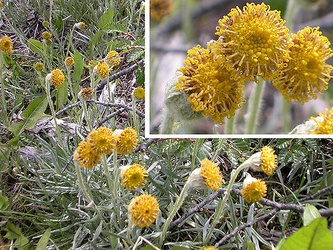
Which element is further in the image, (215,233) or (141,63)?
(141,63)

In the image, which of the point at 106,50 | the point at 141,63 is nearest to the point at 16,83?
the point at 106,50

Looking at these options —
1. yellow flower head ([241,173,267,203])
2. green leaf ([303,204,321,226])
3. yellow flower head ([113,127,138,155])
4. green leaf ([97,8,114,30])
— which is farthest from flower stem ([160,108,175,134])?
green leaf ([97,8,114,30])

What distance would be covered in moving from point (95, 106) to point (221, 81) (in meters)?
0.64

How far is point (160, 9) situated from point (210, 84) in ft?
0.75

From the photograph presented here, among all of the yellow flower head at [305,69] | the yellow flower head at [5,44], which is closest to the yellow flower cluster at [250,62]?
the yellow flower head at [305,69]

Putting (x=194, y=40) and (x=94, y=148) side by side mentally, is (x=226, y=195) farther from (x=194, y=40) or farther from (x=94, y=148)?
(x=194, y=40)

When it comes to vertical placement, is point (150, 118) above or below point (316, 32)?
below

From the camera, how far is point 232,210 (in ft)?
3.46

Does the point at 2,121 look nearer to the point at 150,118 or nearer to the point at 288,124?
the point at 150,118

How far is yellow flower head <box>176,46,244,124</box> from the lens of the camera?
3.11ft

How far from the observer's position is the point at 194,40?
1031mm

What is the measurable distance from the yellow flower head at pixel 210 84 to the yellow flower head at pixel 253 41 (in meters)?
0.03

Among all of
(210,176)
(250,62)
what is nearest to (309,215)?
(210,176)

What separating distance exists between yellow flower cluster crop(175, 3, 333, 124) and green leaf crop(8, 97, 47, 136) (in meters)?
0.56
